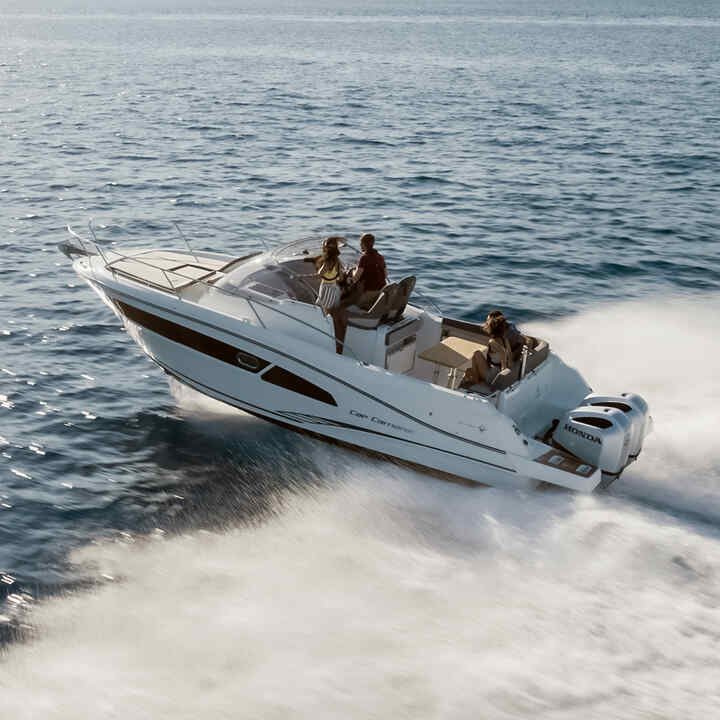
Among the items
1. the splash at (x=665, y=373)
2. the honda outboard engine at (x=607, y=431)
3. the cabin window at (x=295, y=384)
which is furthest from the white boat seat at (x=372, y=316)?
the splash at (x=665, y=373)

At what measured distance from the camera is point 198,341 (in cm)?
1000

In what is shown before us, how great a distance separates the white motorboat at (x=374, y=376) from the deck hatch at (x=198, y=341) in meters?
0.02

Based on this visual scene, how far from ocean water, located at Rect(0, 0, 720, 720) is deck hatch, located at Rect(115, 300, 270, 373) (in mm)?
1022

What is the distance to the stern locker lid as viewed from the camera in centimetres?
863

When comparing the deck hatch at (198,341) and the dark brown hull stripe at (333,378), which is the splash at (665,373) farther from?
the deck hatch at (198,341)

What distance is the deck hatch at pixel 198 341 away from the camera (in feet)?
32.1

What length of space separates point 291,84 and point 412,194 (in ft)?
71.5

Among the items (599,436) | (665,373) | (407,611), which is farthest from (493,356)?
(665,373)

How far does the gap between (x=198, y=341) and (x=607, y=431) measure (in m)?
4.54

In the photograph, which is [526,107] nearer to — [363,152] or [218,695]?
[363,152]

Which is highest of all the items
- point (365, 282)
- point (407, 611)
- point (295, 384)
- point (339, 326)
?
point (365, 282)

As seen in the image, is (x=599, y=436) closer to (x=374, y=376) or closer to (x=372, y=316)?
(x=374, y=376)

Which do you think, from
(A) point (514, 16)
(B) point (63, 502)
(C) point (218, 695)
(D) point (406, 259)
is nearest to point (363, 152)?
(D) point (406, 259)

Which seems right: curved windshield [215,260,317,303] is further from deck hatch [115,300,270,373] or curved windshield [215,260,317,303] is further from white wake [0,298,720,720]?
white wake [0,298,720,720]
